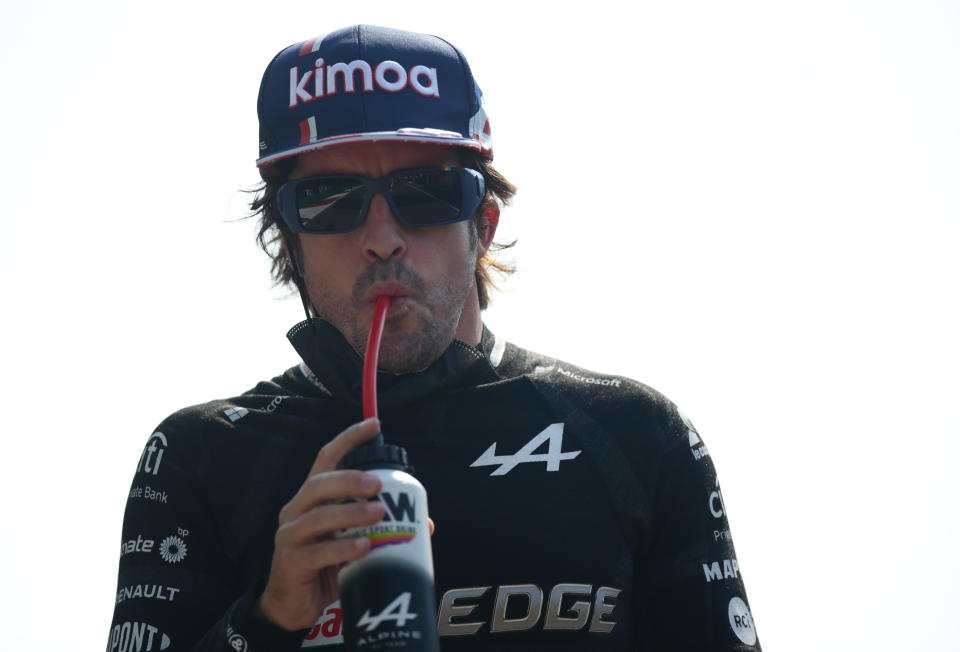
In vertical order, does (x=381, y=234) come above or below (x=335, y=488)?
above

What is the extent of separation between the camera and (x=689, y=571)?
321cm

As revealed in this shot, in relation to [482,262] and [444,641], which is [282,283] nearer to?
[482,262]

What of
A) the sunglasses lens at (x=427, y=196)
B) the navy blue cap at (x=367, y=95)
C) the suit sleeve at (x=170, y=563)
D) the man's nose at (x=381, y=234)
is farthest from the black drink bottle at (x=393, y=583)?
the navy blue cap at (x=367, y=95)

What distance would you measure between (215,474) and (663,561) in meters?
1.55

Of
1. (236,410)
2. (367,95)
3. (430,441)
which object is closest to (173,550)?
(236,410)

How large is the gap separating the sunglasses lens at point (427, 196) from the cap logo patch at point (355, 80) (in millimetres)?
345

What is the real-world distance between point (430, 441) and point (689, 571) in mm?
961

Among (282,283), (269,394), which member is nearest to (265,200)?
(282,283)

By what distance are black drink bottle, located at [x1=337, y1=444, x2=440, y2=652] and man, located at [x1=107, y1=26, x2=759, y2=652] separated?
0.90 meters

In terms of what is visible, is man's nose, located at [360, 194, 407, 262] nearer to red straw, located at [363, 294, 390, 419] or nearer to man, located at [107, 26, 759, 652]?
man, located at [107, 26, 759, 652]

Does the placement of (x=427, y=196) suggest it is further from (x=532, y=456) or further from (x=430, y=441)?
(x=532, y=456)

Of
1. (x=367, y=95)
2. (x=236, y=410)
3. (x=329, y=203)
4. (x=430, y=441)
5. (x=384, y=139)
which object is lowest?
(x=430, y=441)

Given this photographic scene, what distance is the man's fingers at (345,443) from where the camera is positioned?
2.31 metres

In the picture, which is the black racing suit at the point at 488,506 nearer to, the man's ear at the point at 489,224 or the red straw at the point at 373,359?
the red straw at the point at 373,359
